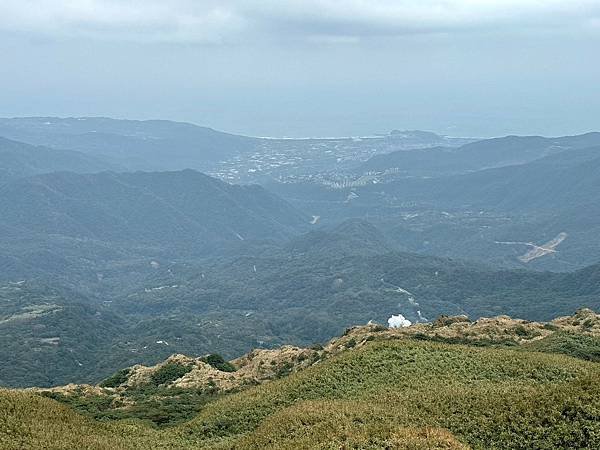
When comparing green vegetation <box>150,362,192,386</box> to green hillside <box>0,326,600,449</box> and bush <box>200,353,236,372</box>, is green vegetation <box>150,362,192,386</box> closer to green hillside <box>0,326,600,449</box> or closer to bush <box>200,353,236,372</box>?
bush <box>200,353,236,372</box>

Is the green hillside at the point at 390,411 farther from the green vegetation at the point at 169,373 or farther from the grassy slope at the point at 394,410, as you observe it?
the green vegetation at the point at 169,373

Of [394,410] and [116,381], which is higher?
[394,410]

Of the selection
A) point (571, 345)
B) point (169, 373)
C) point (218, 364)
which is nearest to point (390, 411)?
point (571, 345)

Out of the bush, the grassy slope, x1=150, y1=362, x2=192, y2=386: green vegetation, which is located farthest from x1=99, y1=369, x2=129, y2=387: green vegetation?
the grassy slope

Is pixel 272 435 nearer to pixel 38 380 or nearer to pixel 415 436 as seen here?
pixel 415 436

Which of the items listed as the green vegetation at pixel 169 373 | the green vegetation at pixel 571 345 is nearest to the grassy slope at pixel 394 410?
the green vegetation at pixel 571 345

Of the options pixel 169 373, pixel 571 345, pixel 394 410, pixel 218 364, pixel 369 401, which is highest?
pixel 394 410

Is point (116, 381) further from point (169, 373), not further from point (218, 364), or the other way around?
point (218, 364)
